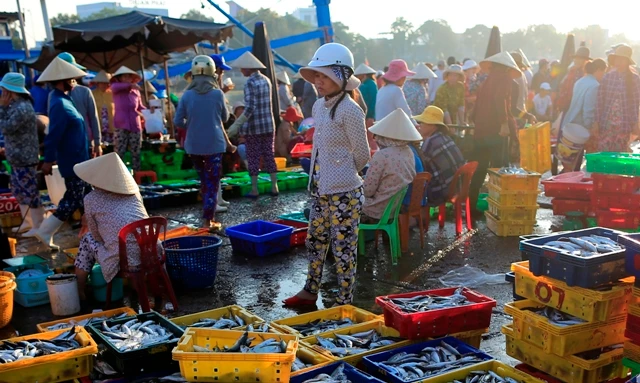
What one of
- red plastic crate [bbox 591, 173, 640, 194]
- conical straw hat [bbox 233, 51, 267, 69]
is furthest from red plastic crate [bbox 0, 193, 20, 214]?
red plastic crate [bbox 591, 173, 640, 194]

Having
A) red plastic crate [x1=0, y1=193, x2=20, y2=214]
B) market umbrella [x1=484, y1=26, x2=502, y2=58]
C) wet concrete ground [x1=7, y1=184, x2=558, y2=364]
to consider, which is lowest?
wet concrete ground [x1=7, y1=184, x2=558, y2=364]

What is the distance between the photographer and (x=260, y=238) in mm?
7199

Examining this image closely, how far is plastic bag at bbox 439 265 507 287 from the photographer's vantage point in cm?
638

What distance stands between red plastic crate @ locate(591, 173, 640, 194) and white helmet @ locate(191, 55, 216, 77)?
5.02 metres

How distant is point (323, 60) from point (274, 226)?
3.09 meters

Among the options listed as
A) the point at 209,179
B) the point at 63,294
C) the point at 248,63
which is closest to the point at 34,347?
the point at 63,294

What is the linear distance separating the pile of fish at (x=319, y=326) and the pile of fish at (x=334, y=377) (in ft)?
2.10

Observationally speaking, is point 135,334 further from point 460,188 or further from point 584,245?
point 460,188

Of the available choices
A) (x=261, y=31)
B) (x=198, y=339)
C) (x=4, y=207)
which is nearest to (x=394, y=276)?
(x=198, y=339)

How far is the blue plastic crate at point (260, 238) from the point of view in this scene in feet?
23.9

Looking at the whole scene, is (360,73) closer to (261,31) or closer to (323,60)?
(261,31)

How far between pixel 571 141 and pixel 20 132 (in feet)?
26.9

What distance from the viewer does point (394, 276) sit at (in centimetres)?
663

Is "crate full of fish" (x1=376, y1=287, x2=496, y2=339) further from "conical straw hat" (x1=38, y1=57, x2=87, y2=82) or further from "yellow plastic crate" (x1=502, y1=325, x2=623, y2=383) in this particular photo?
"conical straw hat" (x1=38, y1=57, x2=87, y2=82)
